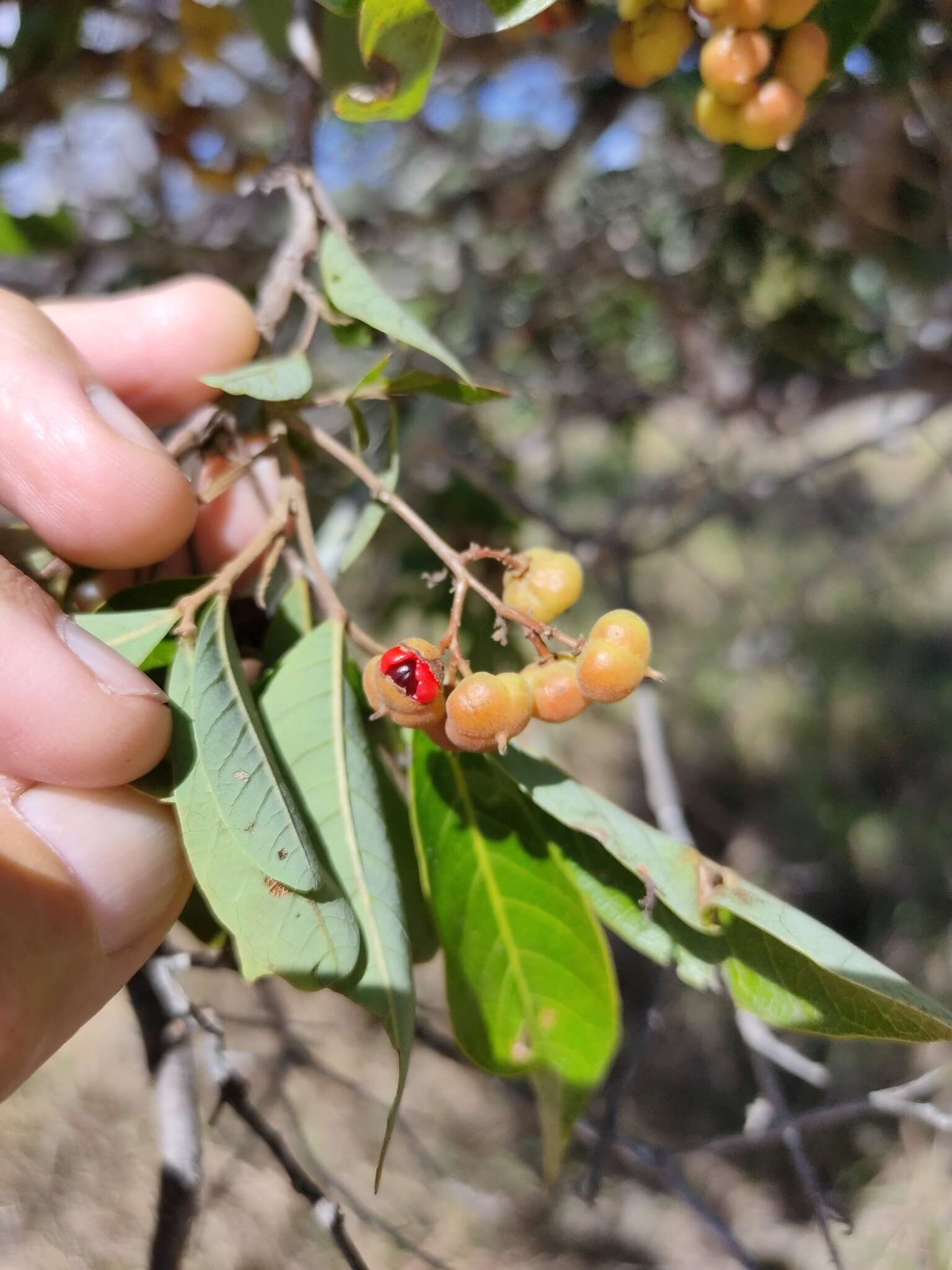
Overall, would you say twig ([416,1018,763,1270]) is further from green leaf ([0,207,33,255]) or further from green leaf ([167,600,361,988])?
green leaf ([0,207,33,255])

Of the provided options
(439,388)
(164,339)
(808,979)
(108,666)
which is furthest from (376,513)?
(808,979)

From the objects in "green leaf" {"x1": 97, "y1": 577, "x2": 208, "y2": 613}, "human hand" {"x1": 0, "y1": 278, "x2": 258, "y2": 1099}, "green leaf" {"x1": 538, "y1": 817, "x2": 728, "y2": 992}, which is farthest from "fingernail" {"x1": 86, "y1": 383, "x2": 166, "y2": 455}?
"green leaf" {"x1": 538, "y1": 817, "x2": 728, "y2": 992}

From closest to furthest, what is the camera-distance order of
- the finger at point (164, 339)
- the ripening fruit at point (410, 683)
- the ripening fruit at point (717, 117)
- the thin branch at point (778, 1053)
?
the ripening fruit at point (410, 683), the ripening fruit at point (717, 117), the finger at point (164, 339), the thin branch at point (778, 1053)

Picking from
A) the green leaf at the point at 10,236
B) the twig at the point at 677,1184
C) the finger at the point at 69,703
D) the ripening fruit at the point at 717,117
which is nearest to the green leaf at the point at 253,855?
the finger at the point at 69,703

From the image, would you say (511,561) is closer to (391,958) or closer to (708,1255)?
(391,958)

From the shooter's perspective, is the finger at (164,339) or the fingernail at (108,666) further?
the finger at (164,339)

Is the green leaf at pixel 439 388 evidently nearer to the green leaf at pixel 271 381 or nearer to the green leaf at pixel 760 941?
the green leaf at pixel 271 381

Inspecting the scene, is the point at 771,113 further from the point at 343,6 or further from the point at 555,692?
the point at 555,692
